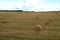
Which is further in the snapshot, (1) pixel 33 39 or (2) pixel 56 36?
(2) pixel 56 36

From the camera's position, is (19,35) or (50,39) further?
(19,35)

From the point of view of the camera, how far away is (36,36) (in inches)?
736

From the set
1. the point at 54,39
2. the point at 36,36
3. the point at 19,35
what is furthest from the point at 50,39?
the point at 19,35

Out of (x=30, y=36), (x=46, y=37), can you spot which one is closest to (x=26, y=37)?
(x=30, y=36)

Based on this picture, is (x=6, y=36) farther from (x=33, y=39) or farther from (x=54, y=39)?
(x=54, y=39)

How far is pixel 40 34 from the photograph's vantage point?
19547 mm

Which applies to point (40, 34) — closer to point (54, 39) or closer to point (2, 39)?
point (54, 39)

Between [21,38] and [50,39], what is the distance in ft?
7.40

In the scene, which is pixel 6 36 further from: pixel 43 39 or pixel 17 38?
pixel 43 39

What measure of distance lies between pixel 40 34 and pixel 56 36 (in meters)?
1.50

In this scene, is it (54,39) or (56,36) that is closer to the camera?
(54,39)

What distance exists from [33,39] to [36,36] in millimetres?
1133

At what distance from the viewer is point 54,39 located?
17562 mm

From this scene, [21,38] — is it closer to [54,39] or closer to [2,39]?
[2,39]
